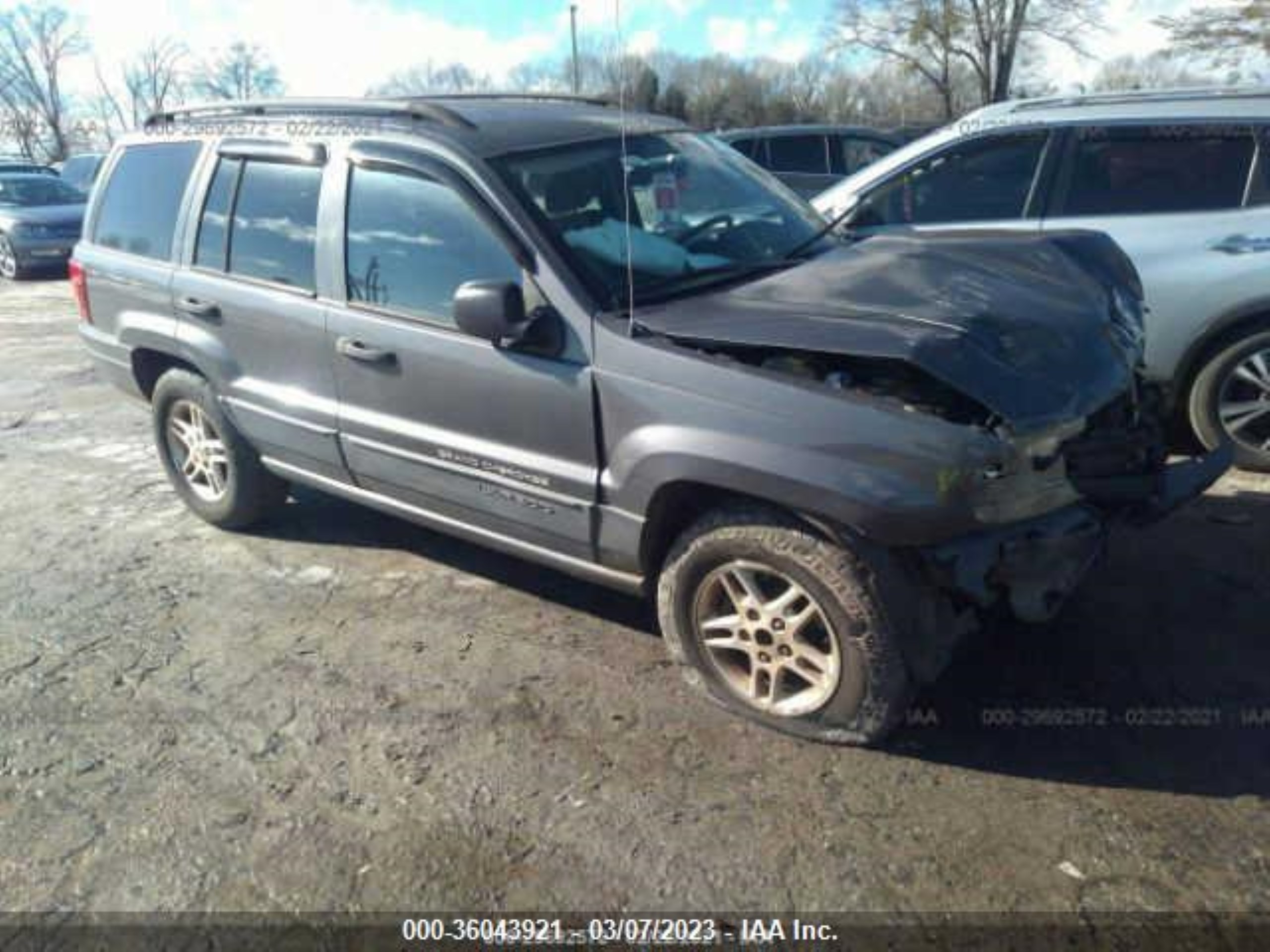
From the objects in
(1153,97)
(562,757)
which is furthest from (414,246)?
(1153,97)

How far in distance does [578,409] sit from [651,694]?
1011 millimetres

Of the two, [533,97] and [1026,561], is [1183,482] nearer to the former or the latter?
[1026,561]

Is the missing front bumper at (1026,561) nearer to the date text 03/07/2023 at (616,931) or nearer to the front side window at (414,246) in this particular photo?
the date text 03/07/2023 at (616,931)

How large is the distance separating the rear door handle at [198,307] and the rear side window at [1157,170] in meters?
4.16

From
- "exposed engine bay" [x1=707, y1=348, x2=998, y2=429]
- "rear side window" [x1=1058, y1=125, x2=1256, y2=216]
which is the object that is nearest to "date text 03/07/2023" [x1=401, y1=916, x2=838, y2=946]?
"exposed engine bay" [x1=707, y1=348, x2=998, y2=429]

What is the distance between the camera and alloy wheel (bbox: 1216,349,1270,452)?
177 inches

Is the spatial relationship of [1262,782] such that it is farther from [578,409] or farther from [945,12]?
[945,12]

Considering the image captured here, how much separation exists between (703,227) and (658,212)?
0.19 meters

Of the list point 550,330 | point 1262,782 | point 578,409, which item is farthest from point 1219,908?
point 550,330

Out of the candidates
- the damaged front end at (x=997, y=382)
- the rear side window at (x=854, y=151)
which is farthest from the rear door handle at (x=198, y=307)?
the rear side window at (x=854, y=151)

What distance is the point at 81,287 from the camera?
498 centimetres

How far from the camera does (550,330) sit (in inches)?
120

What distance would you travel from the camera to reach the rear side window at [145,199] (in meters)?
4.43

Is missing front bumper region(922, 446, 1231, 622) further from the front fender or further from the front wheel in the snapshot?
the front wheel
